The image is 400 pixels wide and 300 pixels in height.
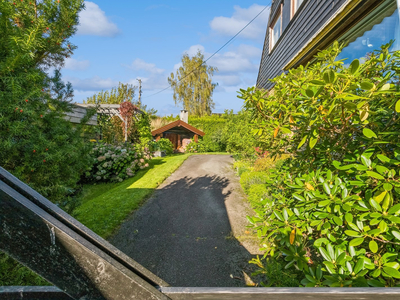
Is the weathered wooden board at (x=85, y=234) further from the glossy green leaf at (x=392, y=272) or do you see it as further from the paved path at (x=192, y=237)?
the paved path at (x=192, y=237)

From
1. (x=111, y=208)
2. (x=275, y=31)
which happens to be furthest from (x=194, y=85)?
(x=111, y=208)

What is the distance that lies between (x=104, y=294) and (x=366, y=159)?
148cm

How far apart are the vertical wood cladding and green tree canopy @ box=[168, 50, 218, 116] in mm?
23495

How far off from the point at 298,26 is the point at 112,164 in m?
9.24

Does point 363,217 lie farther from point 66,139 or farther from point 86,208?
point 86,208

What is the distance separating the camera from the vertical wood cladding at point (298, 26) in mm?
5973

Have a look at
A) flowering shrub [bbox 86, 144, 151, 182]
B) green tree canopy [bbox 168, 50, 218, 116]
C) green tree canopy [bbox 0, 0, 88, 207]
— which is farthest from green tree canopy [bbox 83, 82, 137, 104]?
green tree canopy [bbox 0, 0, 88, 207]

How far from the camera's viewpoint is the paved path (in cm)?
367

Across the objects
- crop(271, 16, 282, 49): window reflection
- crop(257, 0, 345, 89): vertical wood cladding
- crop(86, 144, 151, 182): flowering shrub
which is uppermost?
crop(271, 16, 282, 49): window reflection

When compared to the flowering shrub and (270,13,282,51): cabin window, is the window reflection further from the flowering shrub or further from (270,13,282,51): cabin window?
the flowering shrub

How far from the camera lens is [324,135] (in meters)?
1.97

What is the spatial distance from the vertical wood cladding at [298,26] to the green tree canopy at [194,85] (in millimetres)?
23495

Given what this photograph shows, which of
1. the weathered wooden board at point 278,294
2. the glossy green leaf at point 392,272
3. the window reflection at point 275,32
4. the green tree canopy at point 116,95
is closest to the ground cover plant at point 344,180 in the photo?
the glossy green leaf at point 392,272

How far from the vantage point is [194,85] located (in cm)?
3584
